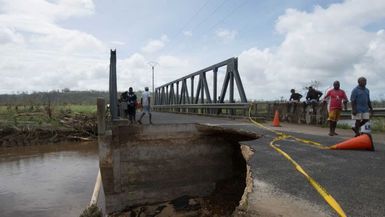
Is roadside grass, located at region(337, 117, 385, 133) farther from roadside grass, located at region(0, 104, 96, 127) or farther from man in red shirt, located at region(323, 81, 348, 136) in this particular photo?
roadside grass, located at region(0, 104, 96, 127)

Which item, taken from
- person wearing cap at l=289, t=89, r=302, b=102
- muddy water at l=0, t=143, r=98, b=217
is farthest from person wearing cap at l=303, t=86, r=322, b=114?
muddy water at l=0, t=143, r=98, b=217

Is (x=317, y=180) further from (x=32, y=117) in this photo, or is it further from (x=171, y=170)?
(x=32, y=117)

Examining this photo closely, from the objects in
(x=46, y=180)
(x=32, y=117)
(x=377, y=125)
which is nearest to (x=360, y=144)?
(x=377, y=125)

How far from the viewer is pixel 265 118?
637 inches

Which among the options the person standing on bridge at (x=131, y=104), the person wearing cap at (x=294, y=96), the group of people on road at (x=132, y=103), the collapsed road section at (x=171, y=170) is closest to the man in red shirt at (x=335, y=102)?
the collapsed road section at (x=171, y=170)

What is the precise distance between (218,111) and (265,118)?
2993 mm

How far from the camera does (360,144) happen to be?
7.98 m

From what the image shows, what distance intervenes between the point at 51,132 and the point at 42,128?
2.21 feet

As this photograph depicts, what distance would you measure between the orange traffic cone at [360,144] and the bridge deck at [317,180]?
0.22 meters

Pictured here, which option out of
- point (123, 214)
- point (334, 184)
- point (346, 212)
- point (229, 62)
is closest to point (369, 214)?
point (346, 212)

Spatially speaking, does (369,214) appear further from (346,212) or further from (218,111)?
(218,111)

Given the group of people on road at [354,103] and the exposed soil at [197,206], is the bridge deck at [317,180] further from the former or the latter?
the exposed soil at [197,206]

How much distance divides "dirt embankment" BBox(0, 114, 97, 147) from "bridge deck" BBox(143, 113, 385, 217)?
2016cm

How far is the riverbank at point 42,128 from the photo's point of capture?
24.0 m
